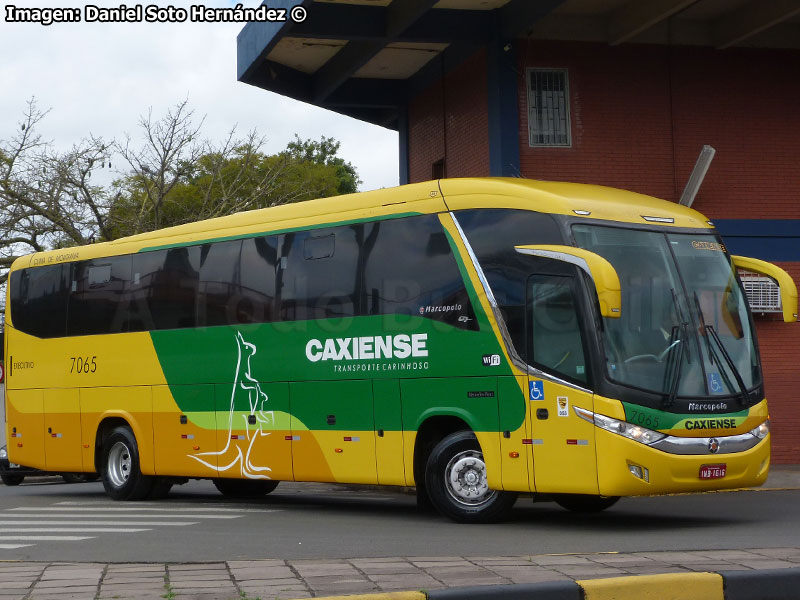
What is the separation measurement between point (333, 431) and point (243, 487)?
15.5 feet

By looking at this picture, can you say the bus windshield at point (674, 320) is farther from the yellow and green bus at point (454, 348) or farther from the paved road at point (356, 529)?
the paved road at point (356, 529)

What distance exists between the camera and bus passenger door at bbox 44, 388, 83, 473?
60.2 feet

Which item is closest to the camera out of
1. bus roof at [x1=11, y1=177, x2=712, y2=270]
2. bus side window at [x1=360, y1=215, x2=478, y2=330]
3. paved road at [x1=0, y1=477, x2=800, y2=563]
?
paved road at [x1=0, y1=477, x2=800, y2=563]

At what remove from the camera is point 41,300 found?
753 inches

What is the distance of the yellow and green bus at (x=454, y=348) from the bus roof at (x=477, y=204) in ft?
0.09

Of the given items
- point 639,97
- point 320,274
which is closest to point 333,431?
point 320,274

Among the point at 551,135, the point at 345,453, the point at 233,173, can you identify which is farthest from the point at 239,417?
the point at 233,173

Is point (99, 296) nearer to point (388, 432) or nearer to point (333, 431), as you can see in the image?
point (333, 431)

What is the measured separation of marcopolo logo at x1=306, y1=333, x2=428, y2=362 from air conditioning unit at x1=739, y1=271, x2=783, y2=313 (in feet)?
30.6

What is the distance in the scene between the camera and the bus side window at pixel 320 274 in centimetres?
1416

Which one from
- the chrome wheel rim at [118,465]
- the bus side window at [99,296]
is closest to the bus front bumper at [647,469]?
the bus side window at [99,296]

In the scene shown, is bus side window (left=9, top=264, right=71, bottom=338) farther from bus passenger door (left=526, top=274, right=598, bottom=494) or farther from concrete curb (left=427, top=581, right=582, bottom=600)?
concrete curb (left=427, top=581, right=582, bottom=600)

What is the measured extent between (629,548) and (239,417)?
680 cm

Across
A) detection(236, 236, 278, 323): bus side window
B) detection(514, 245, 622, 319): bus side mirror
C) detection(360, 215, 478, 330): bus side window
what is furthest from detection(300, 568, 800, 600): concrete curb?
detection(236, 236, 278, 323): bus side window
